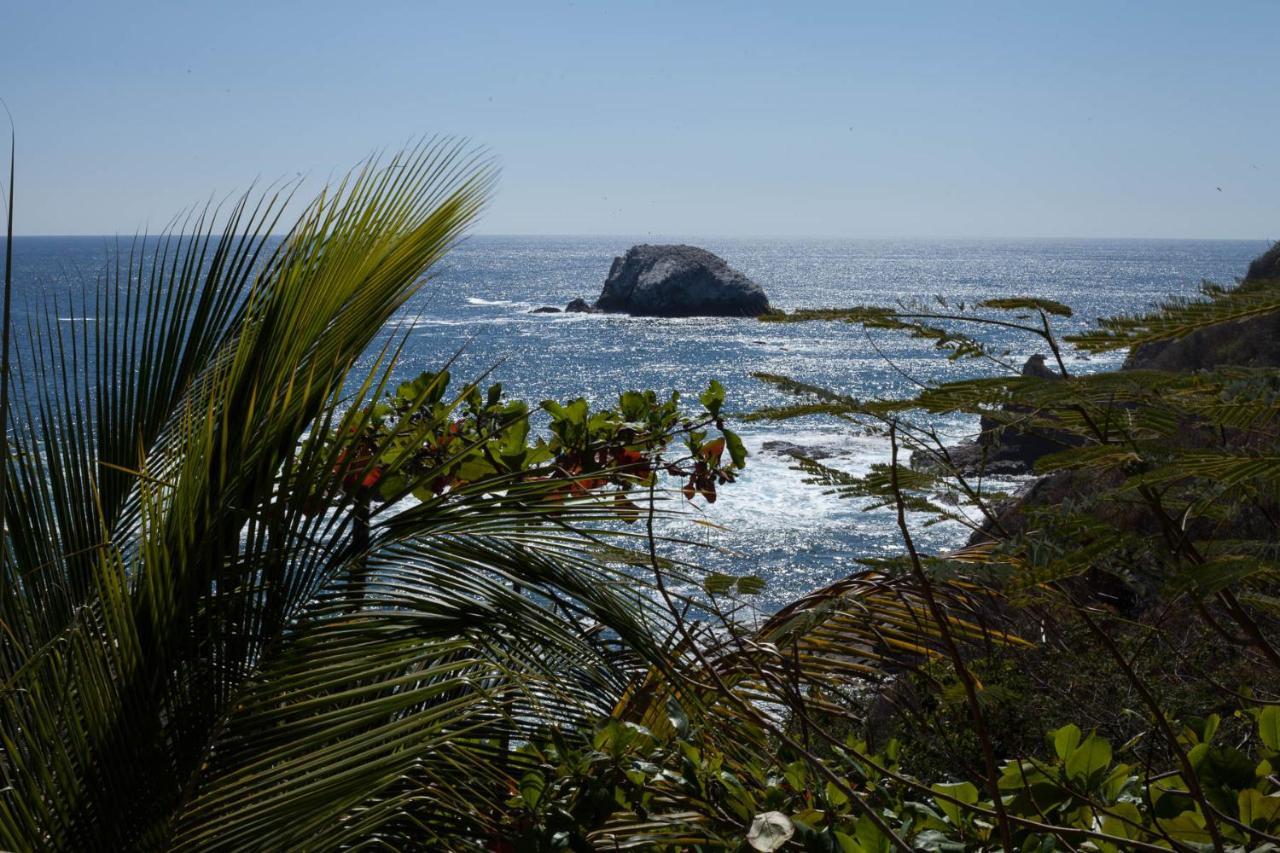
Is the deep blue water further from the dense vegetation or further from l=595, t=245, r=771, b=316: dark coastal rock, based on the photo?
l=595, t=245, r=771, b=316: dark coastal rock

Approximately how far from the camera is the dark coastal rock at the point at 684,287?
3127 inches

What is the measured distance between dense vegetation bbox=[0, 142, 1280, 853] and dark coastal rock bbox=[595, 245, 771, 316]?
3016 inches

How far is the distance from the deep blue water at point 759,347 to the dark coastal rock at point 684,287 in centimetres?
233

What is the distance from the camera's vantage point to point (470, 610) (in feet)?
6.11

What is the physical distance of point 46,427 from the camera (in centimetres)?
203

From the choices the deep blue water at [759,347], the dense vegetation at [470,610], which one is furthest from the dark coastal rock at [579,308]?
the dense vegetation at [470,610]

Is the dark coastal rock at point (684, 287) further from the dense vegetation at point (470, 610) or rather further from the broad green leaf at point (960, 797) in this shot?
the broad green leaf at point (960, 797)

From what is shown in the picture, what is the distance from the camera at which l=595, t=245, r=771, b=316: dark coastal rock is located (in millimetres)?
79438

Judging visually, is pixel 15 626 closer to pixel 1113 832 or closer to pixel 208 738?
pixel 208 738

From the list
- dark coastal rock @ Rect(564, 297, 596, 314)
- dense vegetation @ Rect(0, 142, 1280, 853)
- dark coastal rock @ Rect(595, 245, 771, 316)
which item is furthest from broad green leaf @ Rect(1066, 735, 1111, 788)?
dark coastal rock @ Rect(564, 297, 596, 314)

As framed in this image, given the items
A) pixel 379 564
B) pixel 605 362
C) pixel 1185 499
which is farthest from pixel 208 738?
pixel 605 362

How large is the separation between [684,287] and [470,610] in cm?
7936

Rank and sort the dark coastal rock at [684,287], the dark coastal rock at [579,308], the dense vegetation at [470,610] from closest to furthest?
the dense vegetation at [470,610]
the dark coastal rock at [684,287]
the dark coastal rock at [579,308]

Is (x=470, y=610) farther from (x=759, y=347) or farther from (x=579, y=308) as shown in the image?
(x=579, y=308)
